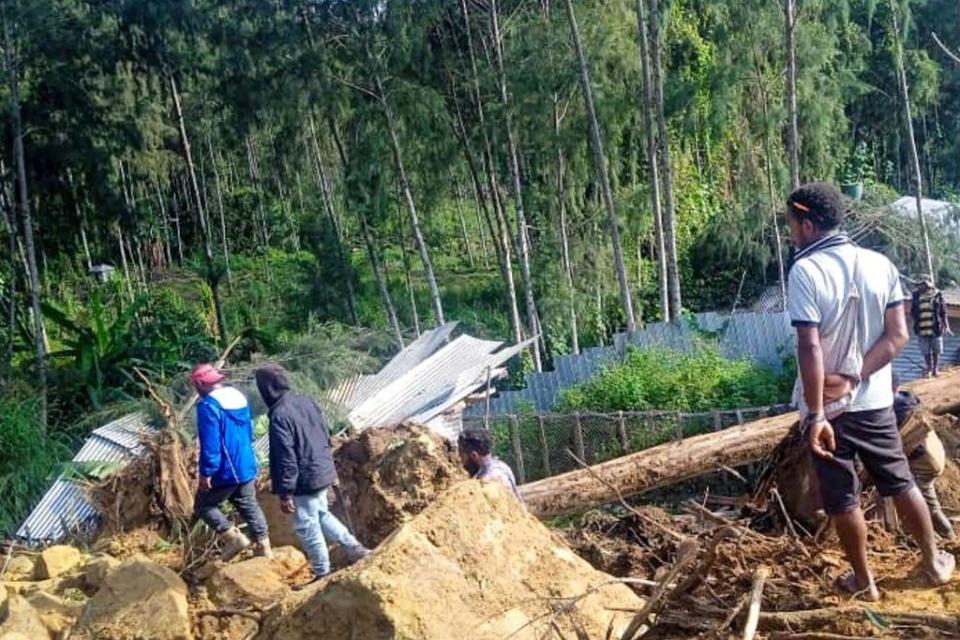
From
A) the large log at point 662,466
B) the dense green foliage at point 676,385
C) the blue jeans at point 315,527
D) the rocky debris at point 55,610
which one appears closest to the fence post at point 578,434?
the dense green foliage at point 676,385

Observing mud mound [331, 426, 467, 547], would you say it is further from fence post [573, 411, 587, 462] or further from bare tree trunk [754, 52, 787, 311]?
bare tree trunk [754, 52, 787, 311]

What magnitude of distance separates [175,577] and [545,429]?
8801 millimetres

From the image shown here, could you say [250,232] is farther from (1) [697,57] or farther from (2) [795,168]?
(2) [795,168]

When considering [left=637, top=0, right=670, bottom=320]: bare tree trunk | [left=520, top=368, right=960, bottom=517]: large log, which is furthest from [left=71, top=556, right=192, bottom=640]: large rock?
[left=637, top=0, right=670, bottom=320]: bare tree trunk

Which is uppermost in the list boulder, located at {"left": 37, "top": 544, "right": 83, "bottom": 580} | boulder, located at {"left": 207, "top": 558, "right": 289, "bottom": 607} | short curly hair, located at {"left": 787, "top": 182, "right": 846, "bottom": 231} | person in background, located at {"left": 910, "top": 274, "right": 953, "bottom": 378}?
short curly hair, located at {"left": 787, "top": 182, "right": 846, "bottom": 231}

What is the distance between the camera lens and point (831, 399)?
372cm

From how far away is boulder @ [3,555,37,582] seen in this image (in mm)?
7660

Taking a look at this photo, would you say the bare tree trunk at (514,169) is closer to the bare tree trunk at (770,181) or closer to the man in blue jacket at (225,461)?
the bare tree trunk at (770,181)

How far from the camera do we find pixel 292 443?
595 cm

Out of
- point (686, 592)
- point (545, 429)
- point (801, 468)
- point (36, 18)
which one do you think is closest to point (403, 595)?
point (686, 592)

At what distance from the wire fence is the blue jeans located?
24.3ft

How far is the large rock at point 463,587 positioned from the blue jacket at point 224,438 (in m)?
2.42

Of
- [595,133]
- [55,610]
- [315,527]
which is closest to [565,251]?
[595,133]

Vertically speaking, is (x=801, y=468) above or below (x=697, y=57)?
below
